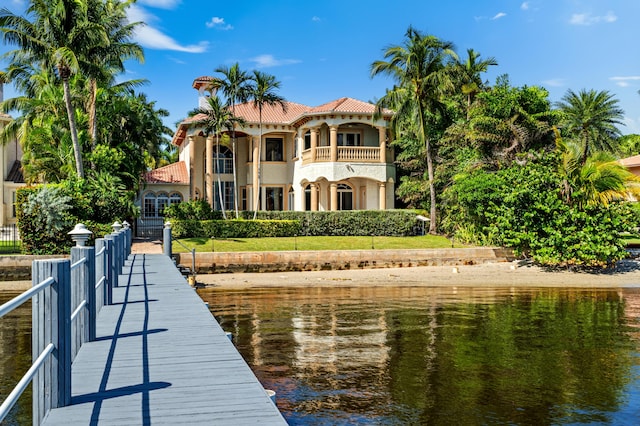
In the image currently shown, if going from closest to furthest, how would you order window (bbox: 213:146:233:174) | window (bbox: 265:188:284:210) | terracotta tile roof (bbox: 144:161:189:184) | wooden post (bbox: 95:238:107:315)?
wooden post (bbox: 95:238:107:315) < terracotta tile roof (bbox: 144:161:189:184) < window (bbox: 213:146:233:174) < window (bbox: 265:188:284:210)

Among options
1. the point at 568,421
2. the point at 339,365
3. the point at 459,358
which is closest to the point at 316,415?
the point at 339,365

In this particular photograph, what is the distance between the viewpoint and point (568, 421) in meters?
8.56

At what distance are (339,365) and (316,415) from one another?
281cm

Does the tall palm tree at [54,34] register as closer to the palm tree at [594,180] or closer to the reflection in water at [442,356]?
the reflection in water at [442,356]

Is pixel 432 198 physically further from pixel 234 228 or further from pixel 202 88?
pixel 202 88

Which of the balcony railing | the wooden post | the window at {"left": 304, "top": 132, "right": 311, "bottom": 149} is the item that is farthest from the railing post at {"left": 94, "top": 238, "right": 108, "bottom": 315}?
the window at {"left": 304, "top": 132, "right": 311, "bottom": 149}

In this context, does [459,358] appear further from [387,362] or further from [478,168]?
[478,168]

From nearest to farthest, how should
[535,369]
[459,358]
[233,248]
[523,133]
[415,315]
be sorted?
[535,369], [459,358], [415,315], [233,248], [523,133]

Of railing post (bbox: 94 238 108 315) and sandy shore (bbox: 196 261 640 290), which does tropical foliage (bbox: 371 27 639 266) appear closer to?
sandy shore (bbox: 196 261 640 290)

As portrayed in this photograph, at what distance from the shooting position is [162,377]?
6.07 m

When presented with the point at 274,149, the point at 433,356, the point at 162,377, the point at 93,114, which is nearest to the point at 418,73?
the point at 274,149

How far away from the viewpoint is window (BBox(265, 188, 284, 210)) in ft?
138

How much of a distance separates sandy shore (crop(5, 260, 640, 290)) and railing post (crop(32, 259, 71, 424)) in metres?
18.3

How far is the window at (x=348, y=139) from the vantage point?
3859 cm
